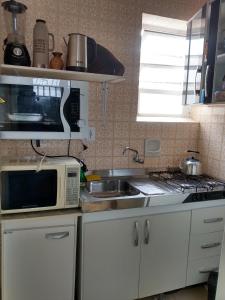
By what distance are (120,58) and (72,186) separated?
1096 mm

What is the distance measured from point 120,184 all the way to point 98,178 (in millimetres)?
211

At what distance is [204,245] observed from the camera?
198 cm

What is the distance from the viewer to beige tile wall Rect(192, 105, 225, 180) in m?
2.16

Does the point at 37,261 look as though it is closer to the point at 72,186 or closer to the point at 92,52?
the point at 72,186

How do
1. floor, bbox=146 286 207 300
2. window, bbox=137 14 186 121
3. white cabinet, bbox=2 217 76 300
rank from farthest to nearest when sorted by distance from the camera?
window, bbox=137 14 186 121 → floor, bbox=146 286 207 300 → white cabinet, bbox=2 217 76 300

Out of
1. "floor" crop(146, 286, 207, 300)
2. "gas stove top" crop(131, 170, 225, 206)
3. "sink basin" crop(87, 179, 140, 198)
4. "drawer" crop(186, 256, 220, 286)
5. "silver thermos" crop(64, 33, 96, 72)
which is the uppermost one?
"silver thermos" crop(64, 33, 96, 72)

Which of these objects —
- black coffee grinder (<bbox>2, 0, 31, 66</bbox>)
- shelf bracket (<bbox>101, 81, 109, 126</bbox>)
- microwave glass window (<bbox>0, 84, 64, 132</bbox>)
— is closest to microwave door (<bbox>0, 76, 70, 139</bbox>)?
microwave glass window (<bbox>0, 84, 64, 132</bbox>)

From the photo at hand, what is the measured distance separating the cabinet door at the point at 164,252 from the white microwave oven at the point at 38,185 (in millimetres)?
538

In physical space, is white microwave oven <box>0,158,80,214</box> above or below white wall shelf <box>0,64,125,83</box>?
below

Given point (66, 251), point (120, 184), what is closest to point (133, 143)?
point (120, 184)

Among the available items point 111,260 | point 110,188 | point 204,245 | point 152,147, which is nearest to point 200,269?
point 204,245

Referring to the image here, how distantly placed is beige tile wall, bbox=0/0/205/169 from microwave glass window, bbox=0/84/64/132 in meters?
0.30

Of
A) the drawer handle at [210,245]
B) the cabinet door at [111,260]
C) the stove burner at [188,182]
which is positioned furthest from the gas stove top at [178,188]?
the drawer handle at [210,245]

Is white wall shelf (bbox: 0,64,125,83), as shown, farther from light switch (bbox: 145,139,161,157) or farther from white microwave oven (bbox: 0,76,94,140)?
light switch (bbox: 145,139,161,157)
